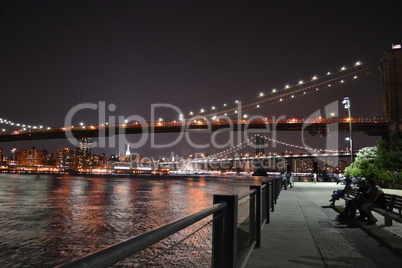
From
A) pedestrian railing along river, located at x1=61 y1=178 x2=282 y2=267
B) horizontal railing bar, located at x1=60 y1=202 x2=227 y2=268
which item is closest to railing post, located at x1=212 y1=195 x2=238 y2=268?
pedestrian railing along river, located at x1=61 y1=178 x2=282 y2=267

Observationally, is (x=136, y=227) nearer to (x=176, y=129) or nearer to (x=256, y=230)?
(x=256, y=230)

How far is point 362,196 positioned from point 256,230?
Answer: 3468mm

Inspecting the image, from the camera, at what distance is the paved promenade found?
5.05 meters

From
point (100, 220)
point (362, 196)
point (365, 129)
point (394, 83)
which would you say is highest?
point (394, 83)

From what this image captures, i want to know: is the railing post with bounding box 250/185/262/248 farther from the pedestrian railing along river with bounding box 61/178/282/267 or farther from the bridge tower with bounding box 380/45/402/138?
the bridge tower with bounding box 380/45/402/138

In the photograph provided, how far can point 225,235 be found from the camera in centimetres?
355

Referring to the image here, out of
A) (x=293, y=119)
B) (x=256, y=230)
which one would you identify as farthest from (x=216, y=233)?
(x=293, y=119)

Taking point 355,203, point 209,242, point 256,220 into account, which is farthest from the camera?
point 355,203

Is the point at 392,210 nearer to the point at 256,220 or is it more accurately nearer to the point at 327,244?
the point at 327,244

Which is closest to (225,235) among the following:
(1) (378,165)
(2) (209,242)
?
(2) (209,242)

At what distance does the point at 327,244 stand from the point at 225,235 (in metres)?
3.30

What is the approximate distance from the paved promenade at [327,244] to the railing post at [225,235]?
145 centimetres

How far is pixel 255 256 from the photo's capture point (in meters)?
5.35

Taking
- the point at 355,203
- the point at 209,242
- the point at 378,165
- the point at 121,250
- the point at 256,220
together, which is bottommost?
the point at 209,242
